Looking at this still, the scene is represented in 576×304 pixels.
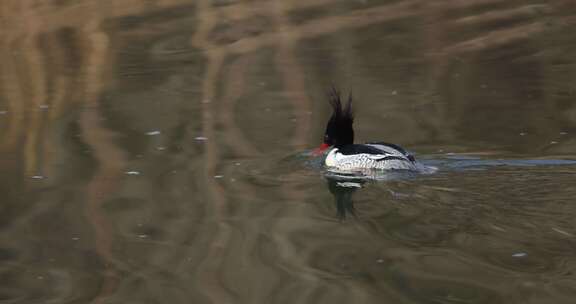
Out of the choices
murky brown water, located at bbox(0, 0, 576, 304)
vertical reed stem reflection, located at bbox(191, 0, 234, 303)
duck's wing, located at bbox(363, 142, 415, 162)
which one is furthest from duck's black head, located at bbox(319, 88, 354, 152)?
vertical reed stem reflection, located at bbox(191, 0, 234, 303)

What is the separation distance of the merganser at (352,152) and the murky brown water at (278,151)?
0.66 feet

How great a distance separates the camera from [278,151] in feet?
39.6

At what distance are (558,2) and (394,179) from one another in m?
9.88

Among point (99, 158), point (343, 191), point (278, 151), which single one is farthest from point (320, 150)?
point (99, 158)

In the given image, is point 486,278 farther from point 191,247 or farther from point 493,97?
point 493,97

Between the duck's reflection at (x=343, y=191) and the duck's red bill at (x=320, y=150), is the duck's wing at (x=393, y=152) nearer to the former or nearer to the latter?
the duck's reflection at (x=343, y=191)

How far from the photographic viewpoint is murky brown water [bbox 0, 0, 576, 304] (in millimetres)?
8680

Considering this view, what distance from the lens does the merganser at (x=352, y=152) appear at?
10.9 metres

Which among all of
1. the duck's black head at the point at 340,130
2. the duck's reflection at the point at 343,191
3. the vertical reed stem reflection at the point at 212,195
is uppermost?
the duck's black head at the point at 340,130

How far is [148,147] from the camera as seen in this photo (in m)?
12.5

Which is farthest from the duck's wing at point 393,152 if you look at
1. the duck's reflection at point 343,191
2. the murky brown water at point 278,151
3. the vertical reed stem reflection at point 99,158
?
the vertical reed stem reflection at point 99,158

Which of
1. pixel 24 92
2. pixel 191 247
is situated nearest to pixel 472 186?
pixel 191 247

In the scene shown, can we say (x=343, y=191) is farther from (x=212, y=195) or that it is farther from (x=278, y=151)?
(x=278, y=151)

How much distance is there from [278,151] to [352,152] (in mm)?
1032
